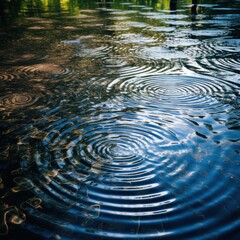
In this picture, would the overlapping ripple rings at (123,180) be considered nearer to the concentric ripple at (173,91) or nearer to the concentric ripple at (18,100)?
the concentric ripple at (173,91)

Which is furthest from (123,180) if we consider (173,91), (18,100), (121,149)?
(18,100)

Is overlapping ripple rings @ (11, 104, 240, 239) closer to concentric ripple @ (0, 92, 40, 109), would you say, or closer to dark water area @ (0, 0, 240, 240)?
dark water area @ (0, 0, 240, 240)

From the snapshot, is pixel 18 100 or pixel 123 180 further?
pixel 18 100

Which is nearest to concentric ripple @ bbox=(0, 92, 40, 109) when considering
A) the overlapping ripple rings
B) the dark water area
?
the dark water area

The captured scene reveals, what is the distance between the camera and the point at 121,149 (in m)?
2.73

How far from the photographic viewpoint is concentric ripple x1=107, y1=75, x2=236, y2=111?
12.2 ft

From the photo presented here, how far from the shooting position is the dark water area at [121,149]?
192 centimetres

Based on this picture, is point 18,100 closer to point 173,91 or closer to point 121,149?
point 121,149

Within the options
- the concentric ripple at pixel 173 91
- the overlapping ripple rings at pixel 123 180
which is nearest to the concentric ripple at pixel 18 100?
the overlapping ripple rings at pixel 123 180

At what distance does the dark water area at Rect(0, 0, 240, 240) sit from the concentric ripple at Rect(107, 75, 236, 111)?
18mm

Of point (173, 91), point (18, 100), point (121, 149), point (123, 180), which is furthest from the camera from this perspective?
point (173, 91)

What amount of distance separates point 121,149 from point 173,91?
1.84 metres

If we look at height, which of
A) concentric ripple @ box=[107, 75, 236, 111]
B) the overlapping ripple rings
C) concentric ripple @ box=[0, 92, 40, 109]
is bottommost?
the overlapping ripple rings

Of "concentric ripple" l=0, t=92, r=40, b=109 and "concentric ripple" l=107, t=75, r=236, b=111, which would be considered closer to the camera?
"concentric ripple" l=107, t=75, r=236, b=111
